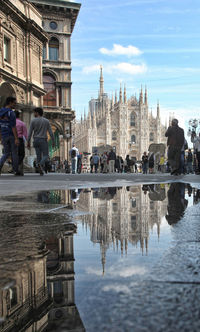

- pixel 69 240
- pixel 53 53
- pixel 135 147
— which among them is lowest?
pixel 69 240

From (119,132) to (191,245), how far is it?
7074 cm

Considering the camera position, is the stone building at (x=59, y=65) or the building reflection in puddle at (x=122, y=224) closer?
the building reflection in puddle at (x=122, y=224)

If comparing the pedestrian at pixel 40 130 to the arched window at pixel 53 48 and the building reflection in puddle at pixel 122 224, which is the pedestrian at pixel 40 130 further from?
the arched window at pixel 53 48

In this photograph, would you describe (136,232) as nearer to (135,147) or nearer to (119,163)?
(119,163)

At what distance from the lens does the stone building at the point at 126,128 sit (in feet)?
235

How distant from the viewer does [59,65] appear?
30.2 meters

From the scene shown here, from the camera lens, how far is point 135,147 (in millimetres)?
73000

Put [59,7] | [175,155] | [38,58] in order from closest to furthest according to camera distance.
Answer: [175,155], [38,58], [59,7]

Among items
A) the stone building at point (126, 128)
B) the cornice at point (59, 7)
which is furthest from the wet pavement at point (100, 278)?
the stone building at point (126, 128)

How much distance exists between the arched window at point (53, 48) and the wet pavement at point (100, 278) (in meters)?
30.9

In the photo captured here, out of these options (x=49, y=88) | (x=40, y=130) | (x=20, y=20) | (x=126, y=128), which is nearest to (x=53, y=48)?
(x=49, y=88)

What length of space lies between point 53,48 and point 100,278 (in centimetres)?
3208

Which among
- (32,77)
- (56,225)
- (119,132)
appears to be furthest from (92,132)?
(56,225)

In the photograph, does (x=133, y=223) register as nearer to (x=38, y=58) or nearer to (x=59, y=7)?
(x=38, y=58)
